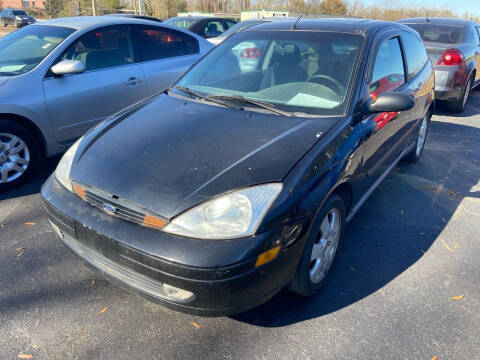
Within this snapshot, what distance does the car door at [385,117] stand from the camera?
2.82 meters

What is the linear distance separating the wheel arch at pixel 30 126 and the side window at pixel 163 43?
158cm

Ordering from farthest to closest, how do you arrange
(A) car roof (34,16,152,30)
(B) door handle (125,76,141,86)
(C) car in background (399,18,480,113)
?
(C) car in background (399,18,480,113), (B) door handle (125,76,141,86), (A) car roof (34,16,152,30)

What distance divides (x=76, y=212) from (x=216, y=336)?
1.05 meters

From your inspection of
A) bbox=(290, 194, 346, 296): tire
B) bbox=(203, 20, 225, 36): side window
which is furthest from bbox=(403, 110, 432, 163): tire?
bbox=(203, 20, 225, 36): side window

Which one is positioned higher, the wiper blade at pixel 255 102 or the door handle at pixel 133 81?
the wiper blade at pixel 255 102

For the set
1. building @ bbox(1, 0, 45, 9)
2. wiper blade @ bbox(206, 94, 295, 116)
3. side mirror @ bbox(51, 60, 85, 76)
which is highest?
building @ bbox(1, 0, 45, 9)

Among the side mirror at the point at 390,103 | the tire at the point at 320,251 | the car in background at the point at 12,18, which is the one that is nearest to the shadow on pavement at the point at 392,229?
the tire at the point at 320,251

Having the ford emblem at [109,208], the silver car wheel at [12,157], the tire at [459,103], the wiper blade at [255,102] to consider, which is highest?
the wiper blade at [255,102]

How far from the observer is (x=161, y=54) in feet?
16.1

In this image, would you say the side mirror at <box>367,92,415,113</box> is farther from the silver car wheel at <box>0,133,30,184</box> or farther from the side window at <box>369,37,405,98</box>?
the silver car wheel at <box>0,133,30,184</box>

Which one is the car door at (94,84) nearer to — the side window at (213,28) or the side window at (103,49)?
the side window at (103,49)

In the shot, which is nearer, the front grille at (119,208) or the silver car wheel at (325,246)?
the front grille at (119,208)

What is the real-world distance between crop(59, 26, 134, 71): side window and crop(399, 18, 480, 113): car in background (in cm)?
527

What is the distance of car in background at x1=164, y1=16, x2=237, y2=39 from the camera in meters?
11.2
